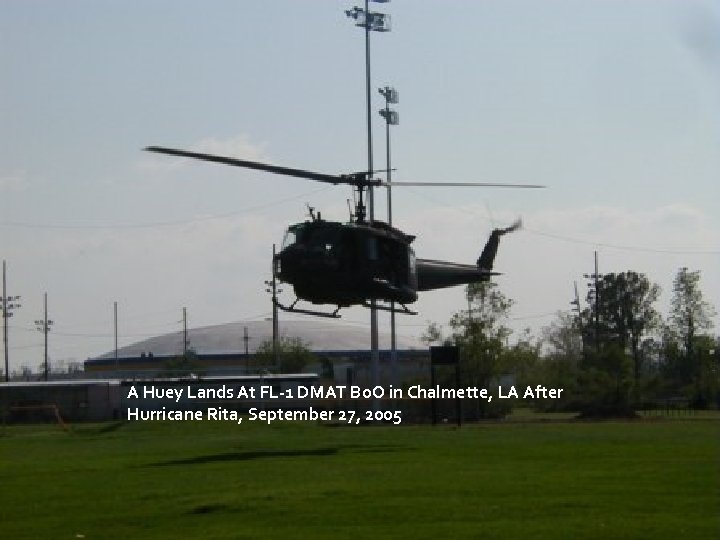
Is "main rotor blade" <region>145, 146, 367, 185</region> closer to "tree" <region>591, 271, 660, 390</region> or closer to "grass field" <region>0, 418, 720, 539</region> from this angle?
"grass field" <region>0, 418, 720, 539</region>

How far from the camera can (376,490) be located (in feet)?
68.3

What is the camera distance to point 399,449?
32469mm

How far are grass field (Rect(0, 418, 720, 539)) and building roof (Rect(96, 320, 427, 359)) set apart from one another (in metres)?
133

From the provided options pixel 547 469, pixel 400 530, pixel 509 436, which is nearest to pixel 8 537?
pixel 400 530

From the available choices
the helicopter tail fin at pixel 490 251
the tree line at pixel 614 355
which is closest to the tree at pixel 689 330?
the tree line at pixel 614 355

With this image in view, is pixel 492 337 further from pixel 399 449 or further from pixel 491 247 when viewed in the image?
pixel 399 449

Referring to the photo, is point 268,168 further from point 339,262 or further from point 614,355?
point 614,355

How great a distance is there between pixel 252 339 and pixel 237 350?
851 centimetres

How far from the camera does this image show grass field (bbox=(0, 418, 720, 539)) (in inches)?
661

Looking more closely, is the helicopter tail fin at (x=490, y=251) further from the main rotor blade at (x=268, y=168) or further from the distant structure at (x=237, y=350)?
the distant structure at (x=237, y=350)

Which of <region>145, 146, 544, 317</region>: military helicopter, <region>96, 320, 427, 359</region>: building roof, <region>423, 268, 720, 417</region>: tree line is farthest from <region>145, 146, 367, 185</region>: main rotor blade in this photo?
<region>96, 320, 427, 359</region>: building roof

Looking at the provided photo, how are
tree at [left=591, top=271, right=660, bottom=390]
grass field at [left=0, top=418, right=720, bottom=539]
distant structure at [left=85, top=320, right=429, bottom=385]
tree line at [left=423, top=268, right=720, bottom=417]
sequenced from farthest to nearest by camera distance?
1. distant structure at [left=85, top=320, right=429, bottom=385]
2. tree at [left=591, top=271, right=660, bottom=390]
3. tree line at [left=423, top=268, right=720, bottom=417]
4. grass field at [left=0, top=418, right=720, bottom=539]

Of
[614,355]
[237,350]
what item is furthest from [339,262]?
[237,350]

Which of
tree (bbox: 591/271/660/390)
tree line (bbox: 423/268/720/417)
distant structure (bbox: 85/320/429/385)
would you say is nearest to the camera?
tree line (bbox: 423/268/720/417)
